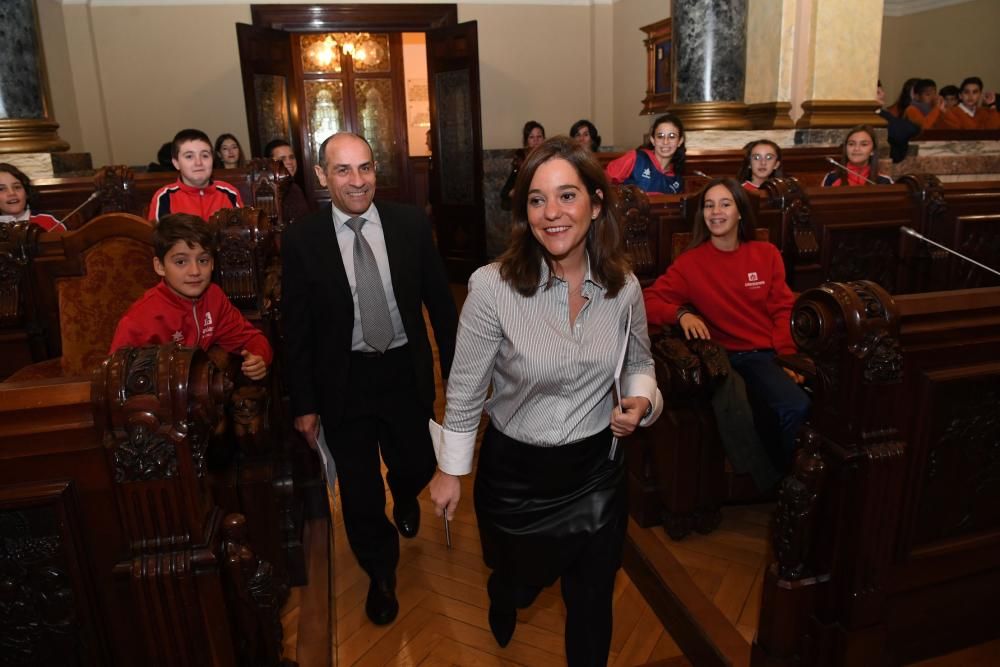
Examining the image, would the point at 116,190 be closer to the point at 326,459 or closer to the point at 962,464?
the point at 326,459

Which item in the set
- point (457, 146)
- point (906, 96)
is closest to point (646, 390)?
point (457, 146)

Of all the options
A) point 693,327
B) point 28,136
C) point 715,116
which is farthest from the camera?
point 715,116

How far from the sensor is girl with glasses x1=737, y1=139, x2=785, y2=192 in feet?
15.2

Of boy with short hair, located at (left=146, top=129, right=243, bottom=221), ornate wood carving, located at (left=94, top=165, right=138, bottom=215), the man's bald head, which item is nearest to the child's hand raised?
the man's bald head

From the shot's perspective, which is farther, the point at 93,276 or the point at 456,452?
the point at 93,276

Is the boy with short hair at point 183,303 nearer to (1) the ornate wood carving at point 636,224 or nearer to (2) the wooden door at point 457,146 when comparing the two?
(1) the ornate wood carving at point 636,224

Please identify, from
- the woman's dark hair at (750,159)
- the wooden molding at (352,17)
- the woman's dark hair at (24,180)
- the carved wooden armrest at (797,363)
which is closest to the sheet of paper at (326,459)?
the carved wooden armrest at (797,363)

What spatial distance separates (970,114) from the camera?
8.81 metres

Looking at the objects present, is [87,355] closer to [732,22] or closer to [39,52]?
[39,52]

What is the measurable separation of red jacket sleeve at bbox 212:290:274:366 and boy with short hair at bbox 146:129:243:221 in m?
1.46

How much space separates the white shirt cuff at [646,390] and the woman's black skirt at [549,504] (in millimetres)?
112

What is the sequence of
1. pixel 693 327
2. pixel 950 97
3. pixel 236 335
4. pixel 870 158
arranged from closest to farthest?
pixel 236 335, pixel 693 327, pixel 870 158, pixel 950 97

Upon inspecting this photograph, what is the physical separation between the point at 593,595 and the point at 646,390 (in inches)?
20.9

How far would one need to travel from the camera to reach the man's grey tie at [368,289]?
2.35 meters
